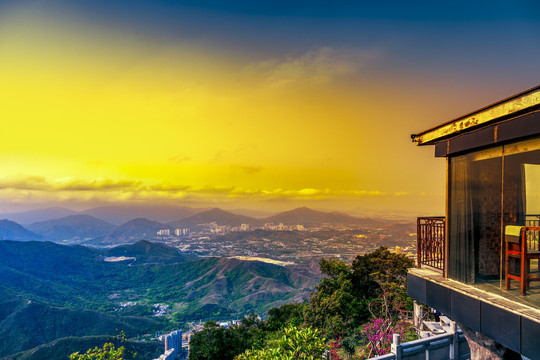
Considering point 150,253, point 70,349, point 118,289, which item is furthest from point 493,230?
point 150,253

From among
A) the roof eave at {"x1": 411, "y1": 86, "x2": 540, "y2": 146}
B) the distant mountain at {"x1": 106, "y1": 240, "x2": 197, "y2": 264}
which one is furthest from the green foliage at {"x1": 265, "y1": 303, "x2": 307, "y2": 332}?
Answer: the distant mountain at {"x1": 106, "y1": 240, "x2": 197, "y2": 264}

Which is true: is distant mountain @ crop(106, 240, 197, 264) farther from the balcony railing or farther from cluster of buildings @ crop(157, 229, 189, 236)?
the balcony railing

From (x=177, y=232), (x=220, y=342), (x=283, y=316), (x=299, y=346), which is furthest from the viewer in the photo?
(x=177, y=232)

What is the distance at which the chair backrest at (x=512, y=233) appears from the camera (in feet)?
9.73

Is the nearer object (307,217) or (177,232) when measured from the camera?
(307,217)

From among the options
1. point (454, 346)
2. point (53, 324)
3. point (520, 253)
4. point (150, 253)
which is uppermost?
point (520, 253)

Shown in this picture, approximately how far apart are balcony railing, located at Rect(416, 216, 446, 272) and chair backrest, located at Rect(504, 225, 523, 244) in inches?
39.9

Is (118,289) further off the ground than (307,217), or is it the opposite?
(307,217)

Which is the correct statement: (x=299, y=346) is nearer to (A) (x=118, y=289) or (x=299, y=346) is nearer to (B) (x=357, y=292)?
(B) (x=357, y=292)

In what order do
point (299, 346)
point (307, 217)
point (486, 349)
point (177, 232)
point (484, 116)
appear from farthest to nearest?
point (177, 232), point (307, 217), point (299, 346), point (486, 349), point (484, 116)

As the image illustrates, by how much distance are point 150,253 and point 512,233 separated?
385 ft

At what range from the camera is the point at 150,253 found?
110m

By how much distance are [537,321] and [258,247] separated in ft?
383

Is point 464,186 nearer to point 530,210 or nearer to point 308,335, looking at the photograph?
point 530,210
